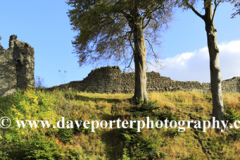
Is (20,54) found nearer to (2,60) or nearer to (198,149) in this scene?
(2,60)

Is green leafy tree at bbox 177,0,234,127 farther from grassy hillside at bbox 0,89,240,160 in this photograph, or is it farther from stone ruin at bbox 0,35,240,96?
stone ruin at bbox 0,35,240,96

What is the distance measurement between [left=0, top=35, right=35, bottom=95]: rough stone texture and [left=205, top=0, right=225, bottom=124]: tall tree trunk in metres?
14.3

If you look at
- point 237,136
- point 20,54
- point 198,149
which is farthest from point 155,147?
point 20,54

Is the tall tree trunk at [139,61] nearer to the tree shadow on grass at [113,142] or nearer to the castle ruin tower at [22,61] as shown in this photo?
the tree shadow on grass at [113,142]

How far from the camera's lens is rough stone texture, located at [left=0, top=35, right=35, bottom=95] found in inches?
697

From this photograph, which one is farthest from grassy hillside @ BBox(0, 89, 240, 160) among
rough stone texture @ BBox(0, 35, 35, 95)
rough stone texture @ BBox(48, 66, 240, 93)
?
rough stone texture @ BBox(48, 66, 240, 93)

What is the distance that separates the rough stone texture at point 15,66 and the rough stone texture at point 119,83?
3761 mm

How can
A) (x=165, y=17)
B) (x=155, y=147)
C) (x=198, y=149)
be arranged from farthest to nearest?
(x=165, y=17)
(x=198, y=149)
(x=155, y=147)

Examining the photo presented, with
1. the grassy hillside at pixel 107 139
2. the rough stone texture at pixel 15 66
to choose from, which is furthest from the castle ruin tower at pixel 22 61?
the grassy hillside at pixel 107 139

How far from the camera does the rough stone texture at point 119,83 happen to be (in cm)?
2069

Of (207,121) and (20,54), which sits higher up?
(20,54)

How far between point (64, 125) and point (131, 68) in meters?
6.36

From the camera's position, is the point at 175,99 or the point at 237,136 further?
the point at 175,99

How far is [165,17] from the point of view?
607 inches
